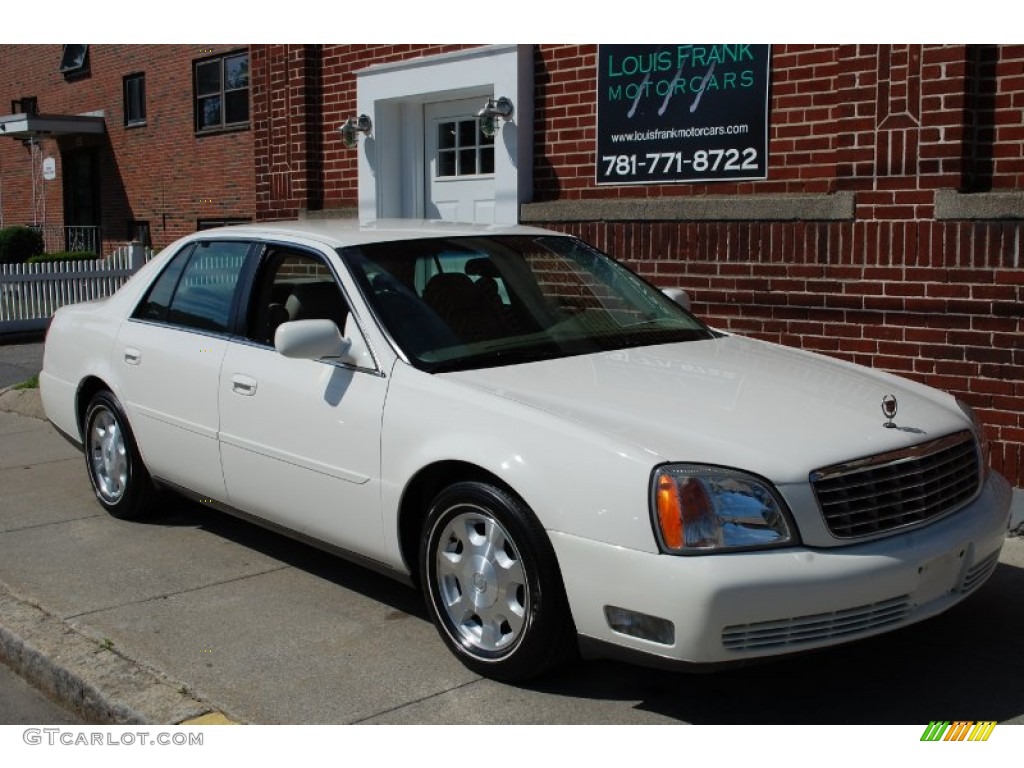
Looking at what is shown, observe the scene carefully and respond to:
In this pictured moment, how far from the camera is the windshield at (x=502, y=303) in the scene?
4629 millimetres

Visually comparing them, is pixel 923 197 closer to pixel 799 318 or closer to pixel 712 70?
pixel 799 318

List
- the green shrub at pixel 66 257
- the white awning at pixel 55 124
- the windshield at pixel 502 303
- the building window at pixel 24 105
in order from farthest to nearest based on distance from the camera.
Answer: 1. the building window at pixel 24 105
2. the white awning at pixel 55 124
3. the green shrub at pixel 66 257
4. the windshield at pixel 502 303

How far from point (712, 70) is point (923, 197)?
186cm

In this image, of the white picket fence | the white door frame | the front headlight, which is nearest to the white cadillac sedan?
the front headlight

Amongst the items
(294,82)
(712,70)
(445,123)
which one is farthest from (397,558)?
(294,82)

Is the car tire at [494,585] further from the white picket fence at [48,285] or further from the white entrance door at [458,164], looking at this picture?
the white picket fence at [48,285]

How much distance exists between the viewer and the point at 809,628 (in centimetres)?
356

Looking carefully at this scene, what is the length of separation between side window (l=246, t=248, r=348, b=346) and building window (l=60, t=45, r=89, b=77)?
2064cm

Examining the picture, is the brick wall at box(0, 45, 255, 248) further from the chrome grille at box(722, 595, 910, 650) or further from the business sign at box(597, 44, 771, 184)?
the chrome grille at box(722, 595, 910, 650)

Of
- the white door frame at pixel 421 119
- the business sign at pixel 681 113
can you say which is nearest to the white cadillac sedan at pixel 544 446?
the business sign at pixel 681 113

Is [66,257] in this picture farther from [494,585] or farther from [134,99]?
[494,585]

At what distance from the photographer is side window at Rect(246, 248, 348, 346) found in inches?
202

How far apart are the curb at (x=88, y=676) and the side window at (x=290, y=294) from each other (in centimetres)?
143

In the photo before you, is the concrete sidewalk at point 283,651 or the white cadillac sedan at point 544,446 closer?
the white cadillac sedan at point 544,446
